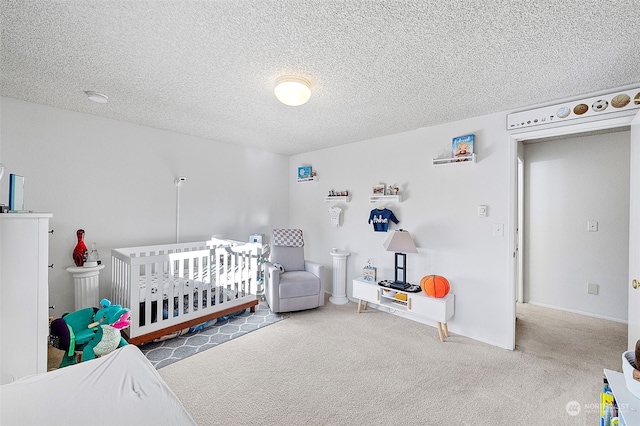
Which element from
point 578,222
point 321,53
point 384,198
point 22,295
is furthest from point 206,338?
point 578,222

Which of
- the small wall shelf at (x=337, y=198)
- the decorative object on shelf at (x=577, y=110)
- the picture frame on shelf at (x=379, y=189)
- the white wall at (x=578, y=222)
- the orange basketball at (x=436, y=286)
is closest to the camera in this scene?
the decorative object on shelf at (x=577, y=110)

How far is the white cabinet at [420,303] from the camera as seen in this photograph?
282 cm

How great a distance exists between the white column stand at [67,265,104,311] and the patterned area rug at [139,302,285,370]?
0.73 m

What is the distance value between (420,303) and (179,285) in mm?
2556

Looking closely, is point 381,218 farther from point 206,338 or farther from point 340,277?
point 206,338

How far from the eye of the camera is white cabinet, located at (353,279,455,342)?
282 cm

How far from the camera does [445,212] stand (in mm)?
3141

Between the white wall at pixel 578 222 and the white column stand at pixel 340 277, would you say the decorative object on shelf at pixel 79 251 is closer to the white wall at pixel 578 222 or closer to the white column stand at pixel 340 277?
the white column stand at pixel 340 277

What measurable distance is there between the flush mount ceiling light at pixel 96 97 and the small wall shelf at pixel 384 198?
3.03 metres

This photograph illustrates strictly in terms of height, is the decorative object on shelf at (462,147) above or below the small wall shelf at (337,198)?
above

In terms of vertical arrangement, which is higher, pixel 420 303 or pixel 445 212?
pixel 445 212

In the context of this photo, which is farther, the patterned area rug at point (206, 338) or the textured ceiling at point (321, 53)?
the patterned area rug at point (206, 338)

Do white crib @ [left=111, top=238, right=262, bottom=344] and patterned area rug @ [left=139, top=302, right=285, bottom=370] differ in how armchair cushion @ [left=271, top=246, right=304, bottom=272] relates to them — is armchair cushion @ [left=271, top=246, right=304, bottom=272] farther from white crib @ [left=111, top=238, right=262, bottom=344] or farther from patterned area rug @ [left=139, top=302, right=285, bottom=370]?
patterned area rug @ [left=139, top=302, right=285, bottom=370]

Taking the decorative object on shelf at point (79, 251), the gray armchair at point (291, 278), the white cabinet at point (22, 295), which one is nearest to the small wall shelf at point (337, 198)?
the gray armchair at point (291, 278)
